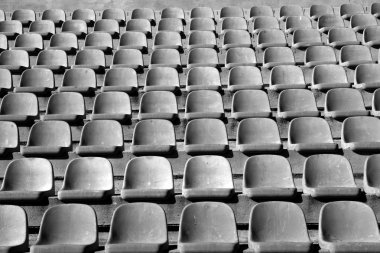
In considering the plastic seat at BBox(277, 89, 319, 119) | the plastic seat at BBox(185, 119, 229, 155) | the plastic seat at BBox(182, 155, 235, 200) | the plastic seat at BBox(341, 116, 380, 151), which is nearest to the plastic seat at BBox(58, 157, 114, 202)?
the plastic seat at BBox(182, 155, 235, 200)

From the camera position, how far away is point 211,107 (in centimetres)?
397

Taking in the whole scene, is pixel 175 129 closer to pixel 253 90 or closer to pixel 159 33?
pixel 253 90

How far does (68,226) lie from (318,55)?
116 inches

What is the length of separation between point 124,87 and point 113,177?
1.19 meters

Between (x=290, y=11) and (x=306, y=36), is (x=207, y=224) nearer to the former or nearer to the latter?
(x=306, y=36)

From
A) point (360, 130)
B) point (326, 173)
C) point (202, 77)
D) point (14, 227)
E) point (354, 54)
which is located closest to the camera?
point (14, 227)

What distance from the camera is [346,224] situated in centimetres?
283

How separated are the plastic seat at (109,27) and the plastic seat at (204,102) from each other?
1.74 metres

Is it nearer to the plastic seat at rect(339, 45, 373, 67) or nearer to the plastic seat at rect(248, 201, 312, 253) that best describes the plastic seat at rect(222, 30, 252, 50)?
the plastic seat at rect(339, 45, 373, 67)

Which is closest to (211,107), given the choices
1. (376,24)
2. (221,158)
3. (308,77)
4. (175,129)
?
(175,129)

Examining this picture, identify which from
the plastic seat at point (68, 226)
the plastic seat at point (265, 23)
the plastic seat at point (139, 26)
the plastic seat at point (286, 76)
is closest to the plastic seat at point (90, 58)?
the plastic seat at point (139, 26)

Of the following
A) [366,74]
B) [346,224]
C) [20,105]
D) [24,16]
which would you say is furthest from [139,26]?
[346,224]

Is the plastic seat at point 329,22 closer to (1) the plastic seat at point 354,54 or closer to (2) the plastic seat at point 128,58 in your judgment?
(1) the plastic seat at point 354,54

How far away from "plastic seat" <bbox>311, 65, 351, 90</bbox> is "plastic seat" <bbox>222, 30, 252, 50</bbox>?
931 millimetres
